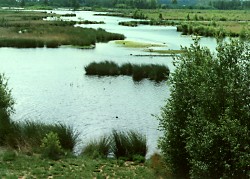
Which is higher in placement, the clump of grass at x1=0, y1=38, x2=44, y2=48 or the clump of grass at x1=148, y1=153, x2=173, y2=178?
the clump of grass at x1=0, y1=38, x2=44, y2=48

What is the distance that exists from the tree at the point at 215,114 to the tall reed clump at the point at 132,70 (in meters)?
27.2

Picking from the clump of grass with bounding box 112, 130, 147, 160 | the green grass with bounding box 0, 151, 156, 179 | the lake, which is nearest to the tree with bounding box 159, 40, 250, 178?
the green grass with bounding box 0, 151, 156, 179

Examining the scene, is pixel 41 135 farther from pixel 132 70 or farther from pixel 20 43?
pixel 20 43

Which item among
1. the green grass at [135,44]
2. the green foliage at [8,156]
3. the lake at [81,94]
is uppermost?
the green grass at [135,44]

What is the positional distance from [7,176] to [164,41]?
62.9 m

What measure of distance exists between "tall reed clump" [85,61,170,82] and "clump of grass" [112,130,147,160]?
23113mm

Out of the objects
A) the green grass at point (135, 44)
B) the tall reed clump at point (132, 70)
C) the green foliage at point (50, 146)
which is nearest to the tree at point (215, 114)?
the green foliage at point (50, 146)

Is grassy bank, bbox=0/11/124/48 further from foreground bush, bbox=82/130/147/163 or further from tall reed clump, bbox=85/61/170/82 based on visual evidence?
foreground bush, bbox=82/130/147/163

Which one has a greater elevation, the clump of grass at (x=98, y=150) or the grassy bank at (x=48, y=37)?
the grassy bank at (x=48, y=37)

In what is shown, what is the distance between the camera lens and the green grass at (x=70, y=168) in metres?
15.2

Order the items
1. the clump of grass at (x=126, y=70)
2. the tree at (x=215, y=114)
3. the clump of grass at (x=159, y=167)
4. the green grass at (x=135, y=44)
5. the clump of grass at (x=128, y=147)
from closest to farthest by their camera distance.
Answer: the tree at (x=215, y=114), the clump of grass at (x=159, y=167), the clump of grass at (x=128, y=147), the clump of grass at (x=126, y=70), the green grass at (x=135, y=44)

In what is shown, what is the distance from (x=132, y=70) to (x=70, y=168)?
95.2 ft

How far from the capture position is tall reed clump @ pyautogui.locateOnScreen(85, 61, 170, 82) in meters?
43.1

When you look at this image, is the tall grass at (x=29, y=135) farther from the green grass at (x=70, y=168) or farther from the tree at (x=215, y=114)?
the tree at (x=215, y=114)
